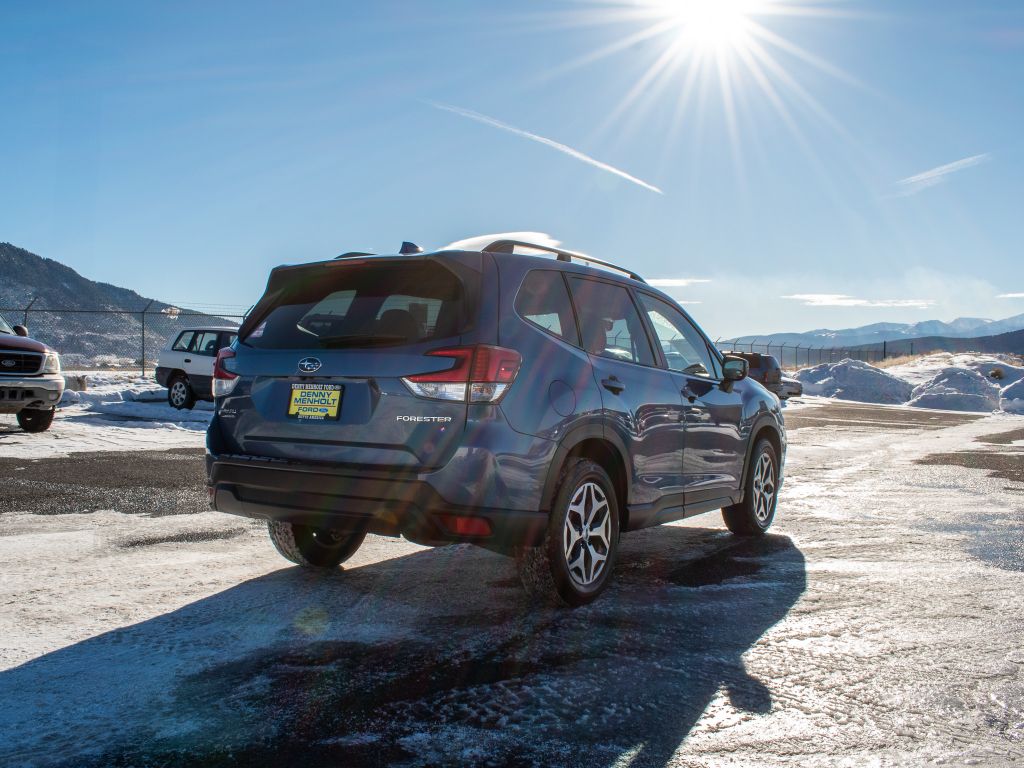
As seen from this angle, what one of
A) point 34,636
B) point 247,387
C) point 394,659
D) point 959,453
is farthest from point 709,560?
point 959,453

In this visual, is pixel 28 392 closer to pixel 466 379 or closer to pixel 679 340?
pixel 679 340

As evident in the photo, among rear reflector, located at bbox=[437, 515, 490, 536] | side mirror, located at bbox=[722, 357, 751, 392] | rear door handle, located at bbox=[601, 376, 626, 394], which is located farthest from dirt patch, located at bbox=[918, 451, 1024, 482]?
rear reflector, located at bbox=[437, 515, 490, 536]

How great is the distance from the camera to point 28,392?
512 inches

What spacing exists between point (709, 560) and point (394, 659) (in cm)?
294

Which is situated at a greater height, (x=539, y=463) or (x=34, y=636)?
(x=539, y=463)

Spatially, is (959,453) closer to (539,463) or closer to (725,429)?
(725,429)

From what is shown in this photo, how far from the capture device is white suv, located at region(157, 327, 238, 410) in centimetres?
1942

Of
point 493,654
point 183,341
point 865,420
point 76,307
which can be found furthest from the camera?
point 76,307

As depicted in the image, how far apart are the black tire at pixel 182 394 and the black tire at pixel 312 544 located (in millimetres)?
15151

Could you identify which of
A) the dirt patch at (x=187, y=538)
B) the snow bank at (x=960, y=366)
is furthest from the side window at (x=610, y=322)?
the snow bank at (x=960, y=366)

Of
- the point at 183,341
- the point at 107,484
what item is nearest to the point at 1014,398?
the point at 183,341

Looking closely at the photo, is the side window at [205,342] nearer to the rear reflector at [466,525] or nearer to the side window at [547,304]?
the side window at [547,304]

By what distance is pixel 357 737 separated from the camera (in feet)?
9.86

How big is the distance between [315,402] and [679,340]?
2.88m
